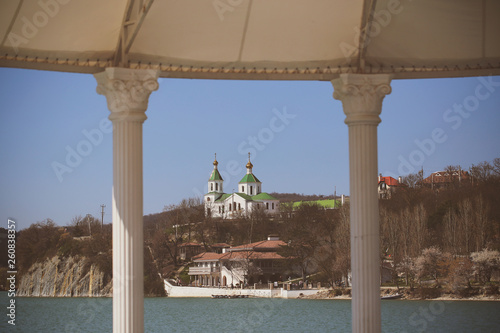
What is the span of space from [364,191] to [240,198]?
384 feet

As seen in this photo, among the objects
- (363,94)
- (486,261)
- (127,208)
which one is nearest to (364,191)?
(363,94)

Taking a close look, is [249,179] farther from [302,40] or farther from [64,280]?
[302,40]

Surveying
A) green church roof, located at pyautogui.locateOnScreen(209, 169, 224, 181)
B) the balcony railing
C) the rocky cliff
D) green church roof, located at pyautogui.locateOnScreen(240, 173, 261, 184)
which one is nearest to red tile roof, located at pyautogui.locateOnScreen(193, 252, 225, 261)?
the balcony railing

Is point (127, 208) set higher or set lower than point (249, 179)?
lower

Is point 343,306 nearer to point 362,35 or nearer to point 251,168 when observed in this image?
point 362,35

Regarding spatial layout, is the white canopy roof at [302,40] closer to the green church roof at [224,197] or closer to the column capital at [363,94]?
the column capital at [363,94]

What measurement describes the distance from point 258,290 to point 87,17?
72.0 metres

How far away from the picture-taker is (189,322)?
57.3m

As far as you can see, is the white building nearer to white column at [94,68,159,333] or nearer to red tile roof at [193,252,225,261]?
red tile roof at [193,252,225,261]

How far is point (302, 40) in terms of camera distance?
10016 millimetres

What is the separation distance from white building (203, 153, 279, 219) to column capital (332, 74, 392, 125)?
108051 millimetres

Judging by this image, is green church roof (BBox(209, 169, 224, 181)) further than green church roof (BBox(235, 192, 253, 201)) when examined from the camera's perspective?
Yes

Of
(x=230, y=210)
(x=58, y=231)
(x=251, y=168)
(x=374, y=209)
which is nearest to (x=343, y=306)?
(x=58, y=231)

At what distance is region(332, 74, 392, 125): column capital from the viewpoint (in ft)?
31.6
